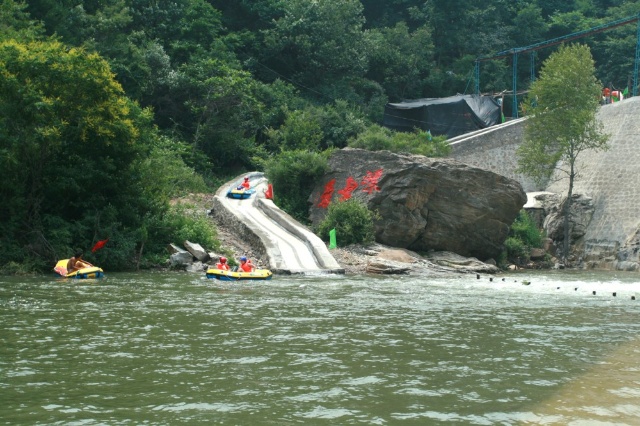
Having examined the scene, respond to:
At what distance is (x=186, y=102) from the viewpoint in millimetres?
43719

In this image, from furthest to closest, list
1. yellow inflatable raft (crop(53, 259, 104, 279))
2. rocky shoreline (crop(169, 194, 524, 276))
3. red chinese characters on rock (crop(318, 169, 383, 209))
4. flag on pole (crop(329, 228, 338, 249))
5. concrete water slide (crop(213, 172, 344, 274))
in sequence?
red chinese characters on rock (crop(318, 169, 383, 209)) < flag on pole (crop(329, 228, 338, 249)) < rocky shoreline (crop(169, 194, 524, 276)) < concrete water slide (crop(213, 172, 344, 274)) < yellow inflatable raft (crop(53, 259, 104, 279))

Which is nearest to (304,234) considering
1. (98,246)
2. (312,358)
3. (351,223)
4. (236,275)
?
(351,223)

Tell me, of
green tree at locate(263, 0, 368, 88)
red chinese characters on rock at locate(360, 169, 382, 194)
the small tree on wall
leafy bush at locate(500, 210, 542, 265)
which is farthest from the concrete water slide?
green tree at locate(263, 0, 368, 88)

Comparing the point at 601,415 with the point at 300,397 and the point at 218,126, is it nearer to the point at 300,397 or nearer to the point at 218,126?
the point at 300,397

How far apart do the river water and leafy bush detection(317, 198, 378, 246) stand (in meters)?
10.5

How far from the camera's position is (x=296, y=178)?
34.9m

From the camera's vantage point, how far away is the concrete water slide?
2612cm

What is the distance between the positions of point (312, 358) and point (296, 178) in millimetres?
23996

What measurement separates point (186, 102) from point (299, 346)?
3362 centimetres

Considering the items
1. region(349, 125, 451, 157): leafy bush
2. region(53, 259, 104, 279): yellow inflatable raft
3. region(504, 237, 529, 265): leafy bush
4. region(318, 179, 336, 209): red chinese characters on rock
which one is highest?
region(349, 125, 451, 157): leafy bush

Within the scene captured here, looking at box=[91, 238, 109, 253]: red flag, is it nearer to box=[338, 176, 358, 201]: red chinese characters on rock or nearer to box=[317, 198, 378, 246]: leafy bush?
box=[317, 198, 378, 246]: leafy bush

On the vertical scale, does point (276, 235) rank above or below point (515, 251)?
above

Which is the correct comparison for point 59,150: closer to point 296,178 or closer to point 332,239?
point 332,239

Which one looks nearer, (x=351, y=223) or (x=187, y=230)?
(x=187, y=230)
